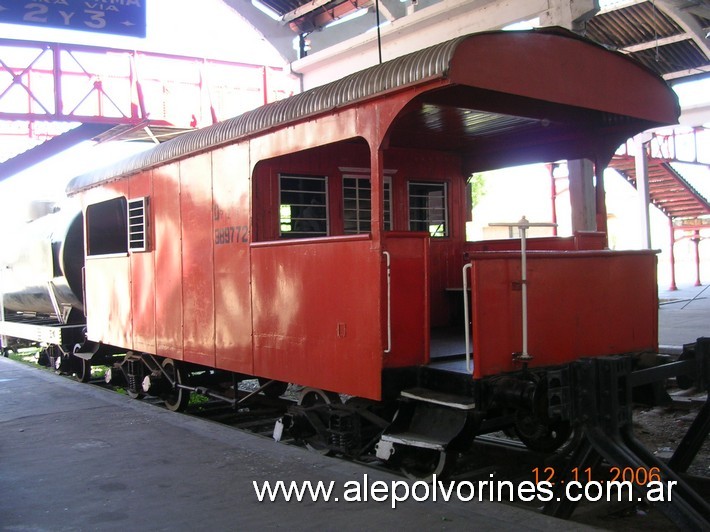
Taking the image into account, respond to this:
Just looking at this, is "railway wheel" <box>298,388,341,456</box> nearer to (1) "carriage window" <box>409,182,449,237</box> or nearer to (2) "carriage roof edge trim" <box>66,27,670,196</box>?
(1) "carriage window" <box>409,182,449,237</box>

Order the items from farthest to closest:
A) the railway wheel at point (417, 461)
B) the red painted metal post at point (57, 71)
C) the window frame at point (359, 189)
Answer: the red painted metal post at point (57, 71), the window frame at point (359, 189), the railway wheel at point (417, 461)

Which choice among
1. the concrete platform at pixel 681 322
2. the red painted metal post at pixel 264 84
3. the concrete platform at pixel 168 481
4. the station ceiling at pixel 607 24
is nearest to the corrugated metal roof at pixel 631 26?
the station ceiling at pixel 607 24

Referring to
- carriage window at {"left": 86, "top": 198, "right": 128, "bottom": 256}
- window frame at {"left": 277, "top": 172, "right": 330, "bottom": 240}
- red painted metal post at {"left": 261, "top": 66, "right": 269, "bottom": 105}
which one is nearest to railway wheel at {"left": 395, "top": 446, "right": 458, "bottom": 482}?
window frame at {"left": 277, "top": 172, "right": 330, "bottom": 240}

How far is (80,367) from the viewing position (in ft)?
39.0

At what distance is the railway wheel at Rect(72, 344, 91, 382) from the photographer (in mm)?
11219

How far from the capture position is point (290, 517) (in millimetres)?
4391

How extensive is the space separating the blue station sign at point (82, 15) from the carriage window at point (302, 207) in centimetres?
268

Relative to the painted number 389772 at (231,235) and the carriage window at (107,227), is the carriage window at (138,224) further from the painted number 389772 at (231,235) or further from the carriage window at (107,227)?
the painted number 389772 at (231,235)

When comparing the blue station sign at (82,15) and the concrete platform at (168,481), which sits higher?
the blue station sign at (82,15)

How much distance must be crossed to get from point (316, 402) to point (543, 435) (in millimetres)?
2120

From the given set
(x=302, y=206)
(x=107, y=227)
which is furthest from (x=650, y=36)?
(x=107, y=227)

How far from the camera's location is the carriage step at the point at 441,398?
475cm

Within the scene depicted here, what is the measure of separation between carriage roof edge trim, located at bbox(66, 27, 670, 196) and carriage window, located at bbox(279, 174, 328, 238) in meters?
0.66

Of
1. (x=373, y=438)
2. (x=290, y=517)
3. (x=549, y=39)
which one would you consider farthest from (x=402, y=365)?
(x=549, y=39)
